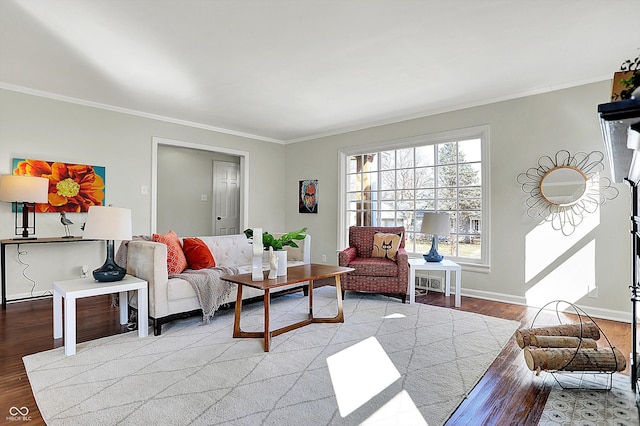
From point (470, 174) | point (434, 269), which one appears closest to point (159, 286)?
point (434, 269)

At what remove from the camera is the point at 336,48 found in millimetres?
3066


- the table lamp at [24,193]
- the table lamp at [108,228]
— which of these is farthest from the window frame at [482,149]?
the table lamp at [24,193]

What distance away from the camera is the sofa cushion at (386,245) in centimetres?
451

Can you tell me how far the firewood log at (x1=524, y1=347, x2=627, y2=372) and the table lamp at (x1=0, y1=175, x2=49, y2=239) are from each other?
486 centimetres

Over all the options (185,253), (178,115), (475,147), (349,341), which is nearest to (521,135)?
(475,147)

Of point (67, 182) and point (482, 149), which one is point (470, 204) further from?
point (67, 182)

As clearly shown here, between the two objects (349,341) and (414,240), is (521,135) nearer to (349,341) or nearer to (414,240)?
(414,240)

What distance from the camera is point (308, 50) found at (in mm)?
3102

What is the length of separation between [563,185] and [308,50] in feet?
10.0

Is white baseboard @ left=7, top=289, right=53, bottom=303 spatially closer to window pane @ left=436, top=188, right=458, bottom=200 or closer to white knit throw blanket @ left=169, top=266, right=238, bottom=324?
white knit throw blanket @ left=169, top=266, right=238, bottom=324

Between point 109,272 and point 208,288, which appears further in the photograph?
point 208,288

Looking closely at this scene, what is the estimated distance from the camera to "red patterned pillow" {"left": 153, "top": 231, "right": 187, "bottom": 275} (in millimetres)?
3318

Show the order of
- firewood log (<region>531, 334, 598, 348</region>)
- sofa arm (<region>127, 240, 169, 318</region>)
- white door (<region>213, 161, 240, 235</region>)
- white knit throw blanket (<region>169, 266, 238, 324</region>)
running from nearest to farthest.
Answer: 1. firewood log (<region>531, 334, 598, 348</region>)
2. sofa arm (<region>127, 240, 169, 318</region>)
3. white knit throw blanket (<region>169, 266, 238, 324</region>)
4. white door (<region>213, 161, 240, 235</region>)

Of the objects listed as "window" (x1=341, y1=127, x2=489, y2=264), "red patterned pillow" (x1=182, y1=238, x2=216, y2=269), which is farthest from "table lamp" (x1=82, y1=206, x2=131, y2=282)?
"window" (x1=341, y1=127, x2=489, y2=264)
